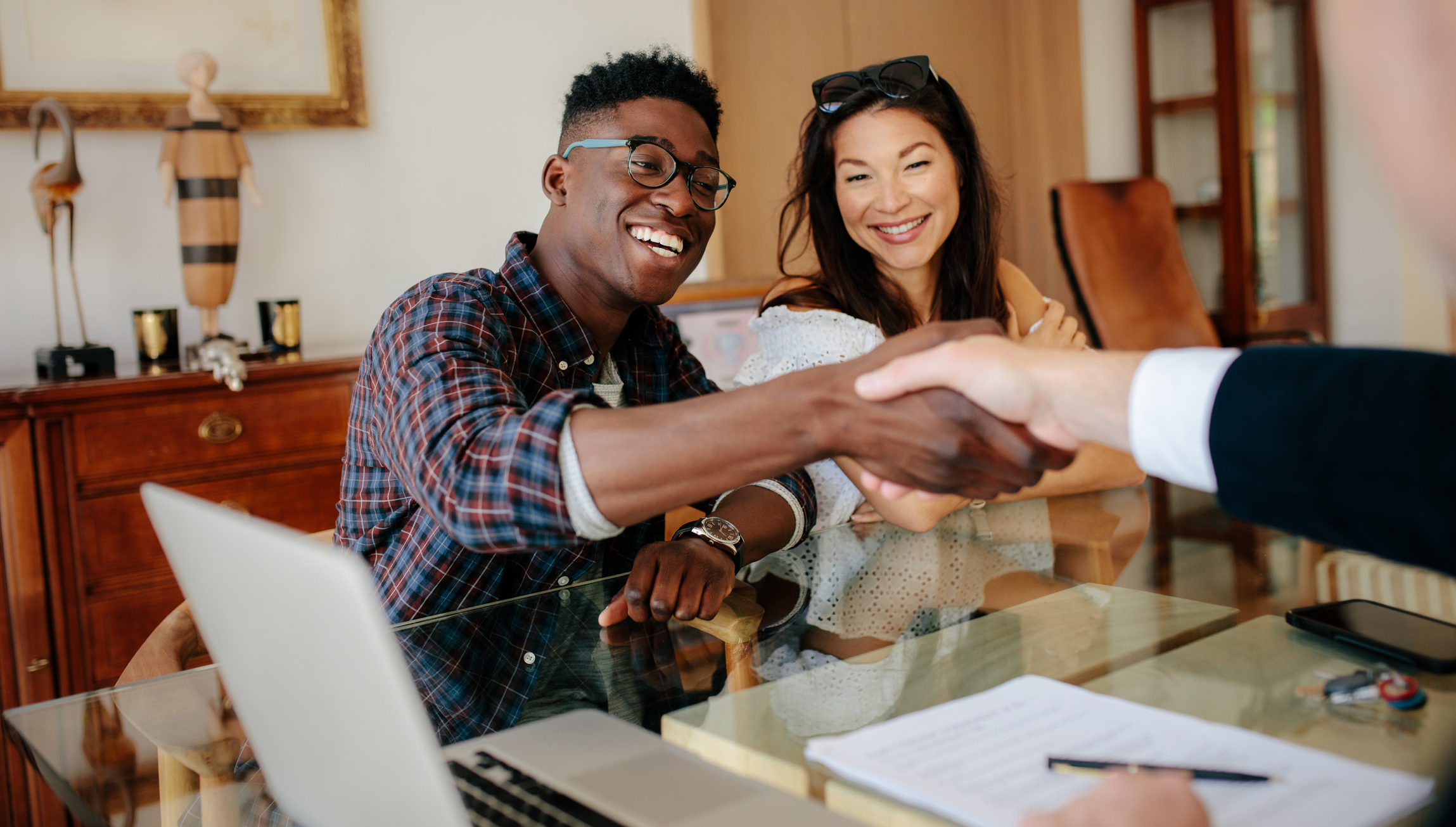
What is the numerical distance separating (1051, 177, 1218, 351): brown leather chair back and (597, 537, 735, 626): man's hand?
2.68 metres

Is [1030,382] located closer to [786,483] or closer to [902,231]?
[786,483]

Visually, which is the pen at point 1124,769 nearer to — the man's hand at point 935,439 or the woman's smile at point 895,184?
the man's hand at point 935,439

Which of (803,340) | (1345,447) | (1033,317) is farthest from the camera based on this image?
(1033,317)

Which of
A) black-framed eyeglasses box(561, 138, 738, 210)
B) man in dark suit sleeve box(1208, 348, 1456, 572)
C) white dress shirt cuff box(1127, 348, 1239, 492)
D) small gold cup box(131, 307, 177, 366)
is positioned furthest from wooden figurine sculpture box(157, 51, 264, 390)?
man in dark suit sleeve box(1208, 348, 1456, 572)

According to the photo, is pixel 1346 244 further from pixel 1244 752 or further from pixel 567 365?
pixel 1244 752

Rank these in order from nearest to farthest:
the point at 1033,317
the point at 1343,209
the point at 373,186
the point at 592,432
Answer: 1. the point at 592,432
2. the point at 1033,317
3. the point at 373,186
4. the point at 1343,209

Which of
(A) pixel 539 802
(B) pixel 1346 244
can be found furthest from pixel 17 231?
(B) pixel 1346 244

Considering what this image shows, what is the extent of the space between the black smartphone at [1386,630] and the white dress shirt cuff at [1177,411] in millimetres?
255

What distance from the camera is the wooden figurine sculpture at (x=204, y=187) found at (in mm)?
2502

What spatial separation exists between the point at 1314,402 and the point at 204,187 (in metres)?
2.44

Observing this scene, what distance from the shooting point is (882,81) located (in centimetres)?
189

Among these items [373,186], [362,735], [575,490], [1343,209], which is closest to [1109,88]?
[1343,209]

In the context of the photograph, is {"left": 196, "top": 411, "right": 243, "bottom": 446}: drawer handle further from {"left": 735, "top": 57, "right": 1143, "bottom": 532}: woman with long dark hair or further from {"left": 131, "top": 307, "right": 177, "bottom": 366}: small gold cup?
{"left": 735, "top": 57, "right": 1143, "bottom": 532}: woman with long dark hair

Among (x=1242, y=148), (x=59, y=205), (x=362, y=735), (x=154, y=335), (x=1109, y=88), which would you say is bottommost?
(x=362, y=735)
